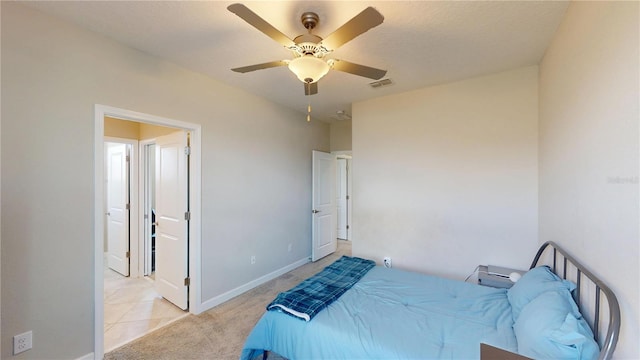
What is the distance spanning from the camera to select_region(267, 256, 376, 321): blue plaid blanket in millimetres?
1806

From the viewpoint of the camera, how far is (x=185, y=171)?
286cm

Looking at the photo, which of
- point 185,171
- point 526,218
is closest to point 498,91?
point 526,218

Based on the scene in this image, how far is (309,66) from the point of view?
1582 millimetres

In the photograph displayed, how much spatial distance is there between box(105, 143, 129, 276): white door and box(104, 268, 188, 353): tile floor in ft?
1.23

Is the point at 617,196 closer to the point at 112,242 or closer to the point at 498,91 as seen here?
the point at 498,91

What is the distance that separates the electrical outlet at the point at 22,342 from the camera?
67.1 inches

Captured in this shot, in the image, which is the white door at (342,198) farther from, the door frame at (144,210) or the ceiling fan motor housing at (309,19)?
the ceiling fan motor housing at (309,19)

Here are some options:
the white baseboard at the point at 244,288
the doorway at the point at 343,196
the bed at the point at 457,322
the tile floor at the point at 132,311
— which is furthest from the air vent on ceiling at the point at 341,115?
the tile floor at the point at 132,311

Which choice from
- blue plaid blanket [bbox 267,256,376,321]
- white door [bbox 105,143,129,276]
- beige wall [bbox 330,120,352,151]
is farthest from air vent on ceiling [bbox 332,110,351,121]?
white door [bbox 105,143,129,276]

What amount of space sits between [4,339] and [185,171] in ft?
5.73

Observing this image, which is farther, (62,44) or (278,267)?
(278,267)

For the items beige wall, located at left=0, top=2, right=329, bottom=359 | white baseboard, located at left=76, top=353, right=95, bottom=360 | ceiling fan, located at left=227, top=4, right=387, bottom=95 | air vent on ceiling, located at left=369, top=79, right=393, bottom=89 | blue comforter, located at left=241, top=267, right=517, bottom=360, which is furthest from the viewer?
air vent on ceiling, located at left=369, top=79, right=393, bottom=89

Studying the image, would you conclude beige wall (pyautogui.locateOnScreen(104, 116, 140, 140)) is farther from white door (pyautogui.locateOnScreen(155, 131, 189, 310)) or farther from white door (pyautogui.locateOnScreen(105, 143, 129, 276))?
white door (pyautogui.locateOnScreen(155, 131, 189, 310))

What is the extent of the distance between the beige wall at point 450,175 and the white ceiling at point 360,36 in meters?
0.38
